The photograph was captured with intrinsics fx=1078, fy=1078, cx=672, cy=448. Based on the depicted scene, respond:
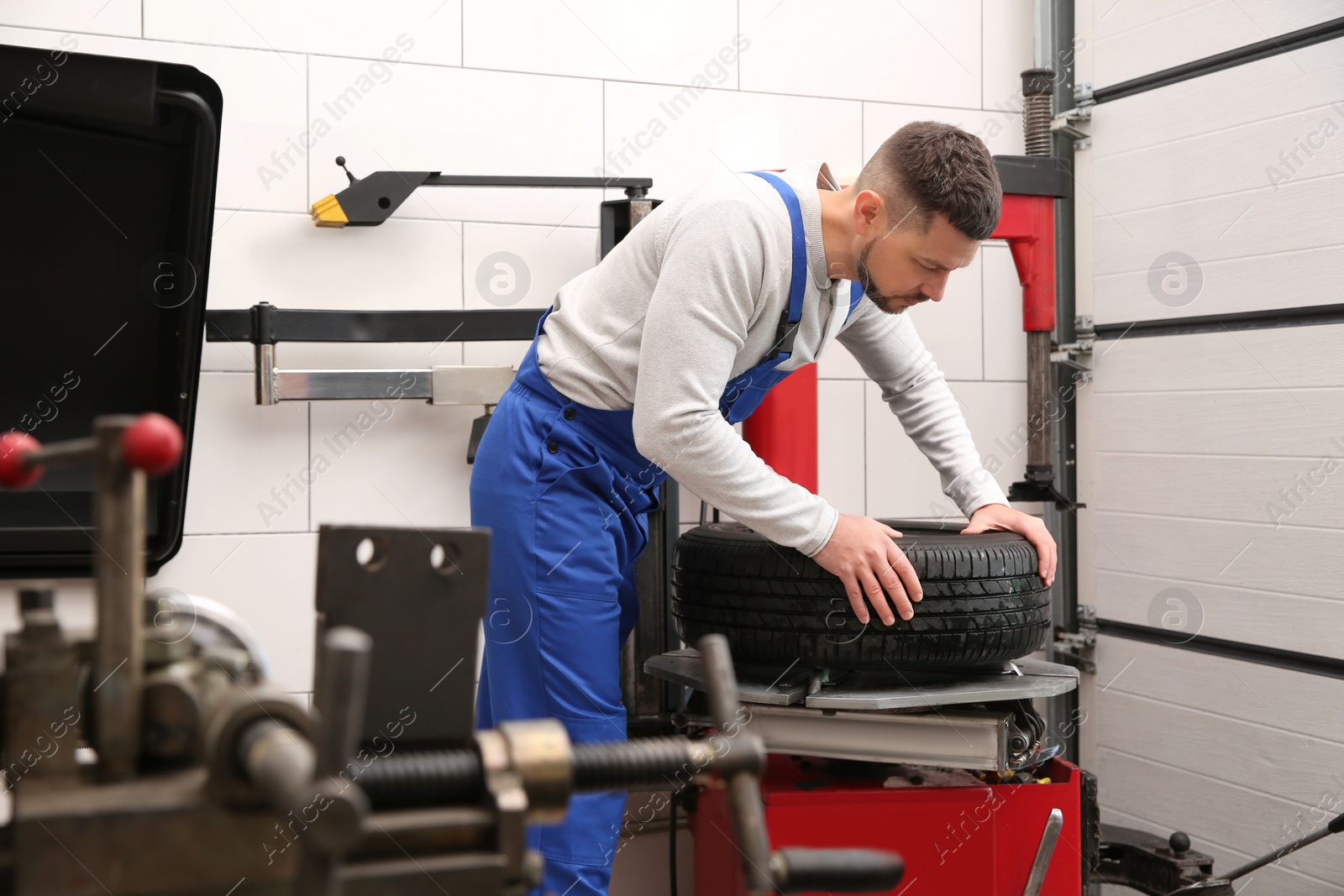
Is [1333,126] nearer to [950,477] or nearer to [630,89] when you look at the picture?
[950,477]

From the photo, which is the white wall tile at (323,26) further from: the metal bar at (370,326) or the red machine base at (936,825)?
the red machine base at (936,825)

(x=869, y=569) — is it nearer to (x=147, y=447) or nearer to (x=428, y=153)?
(x=147, y=447)

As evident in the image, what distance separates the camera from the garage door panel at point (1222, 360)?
2.22 metres

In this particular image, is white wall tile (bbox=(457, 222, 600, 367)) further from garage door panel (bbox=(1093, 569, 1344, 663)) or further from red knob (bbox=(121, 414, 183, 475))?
red knob (bbox=(121, 414, 183, 475))

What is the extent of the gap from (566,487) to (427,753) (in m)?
1.16

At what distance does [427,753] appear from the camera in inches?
20.6

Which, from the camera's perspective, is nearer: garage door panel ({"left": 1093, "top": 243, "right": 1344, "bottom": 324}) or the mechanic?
the mechanic

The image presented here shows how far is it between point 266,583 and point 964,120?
201 centimetres

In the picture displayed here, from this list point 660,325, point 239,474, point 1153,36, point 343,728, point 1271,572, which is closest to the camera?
point 343,728

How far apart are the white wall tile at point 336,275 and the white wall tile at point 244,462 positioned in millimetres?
78

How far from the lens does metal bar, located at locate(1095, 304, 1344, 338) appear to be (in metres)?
2.22

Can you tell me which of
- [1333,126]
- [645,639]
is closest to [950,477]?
[645,639]

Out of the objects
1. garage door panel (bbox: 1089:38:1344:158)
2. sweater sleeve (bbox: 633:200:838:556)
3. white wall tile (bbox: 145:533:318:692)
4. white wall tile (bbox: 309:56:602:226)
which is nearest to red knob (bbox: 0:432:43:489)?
sweater sleeve (bbox: 633:200:838:556)

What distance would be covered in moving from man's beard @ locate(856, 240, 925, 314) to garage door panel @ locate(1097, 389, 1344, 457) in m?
1.08
